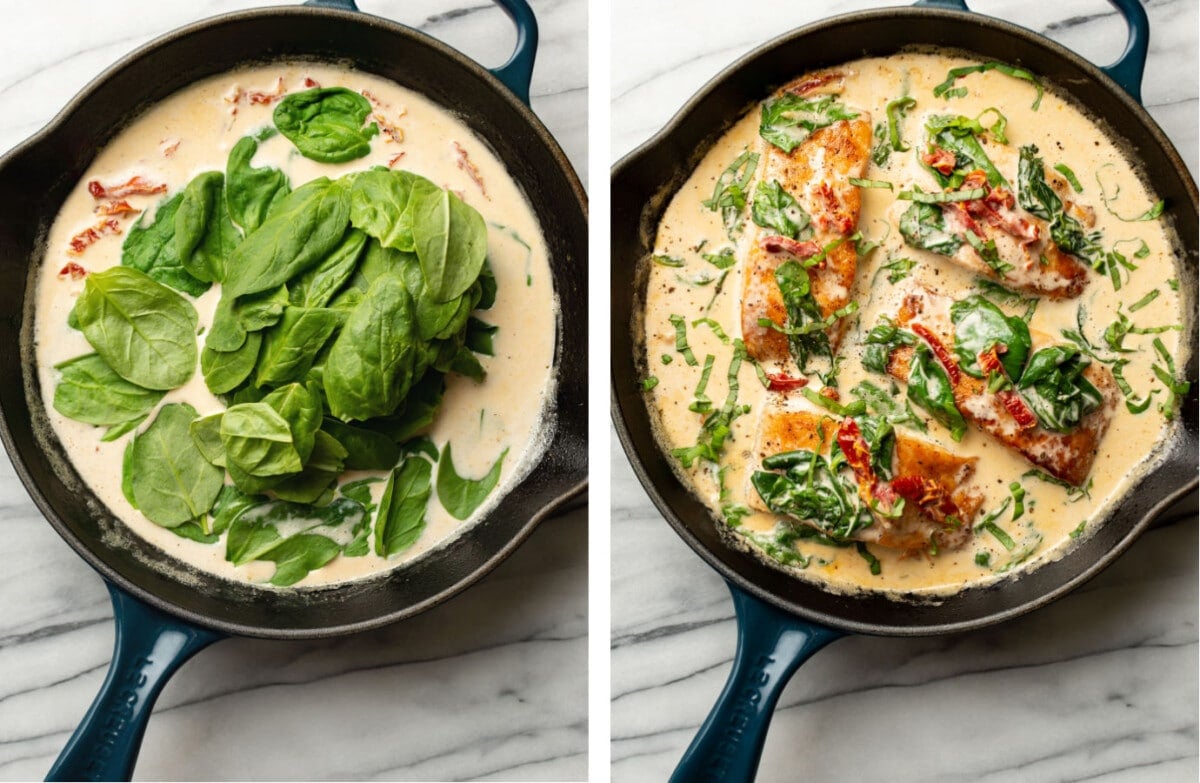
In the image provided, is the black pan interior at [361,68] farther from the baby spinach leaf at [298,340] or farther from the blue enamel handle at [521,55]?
the baby spinach leaf at [298,340]

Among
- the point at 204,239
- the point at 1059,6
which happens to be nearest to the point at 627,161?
the point at 204,239

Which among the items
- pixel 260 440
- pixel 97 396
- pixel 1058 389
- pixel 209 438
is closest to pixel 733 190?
pixel 1058 389

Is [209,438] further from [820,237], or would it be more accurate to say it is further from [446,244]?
[820,237]

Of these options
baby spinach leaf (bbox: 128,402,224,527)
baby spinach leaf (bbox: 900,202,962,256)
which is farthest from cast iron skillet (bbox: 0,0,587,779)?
baby spinach leaf (bbox: 900,202,962,256)

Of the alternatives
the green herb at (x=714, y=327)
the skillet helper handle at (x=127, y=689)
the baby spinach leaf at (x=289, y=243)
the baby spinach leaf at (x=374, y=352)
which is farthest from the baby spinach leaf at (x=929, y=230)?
the skillet helper handle at (x=127, y=689)

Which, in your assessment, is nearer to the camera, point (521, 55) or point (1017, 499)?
point (521, 55)

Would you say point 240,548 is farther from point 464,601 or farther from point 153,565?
point 464,601

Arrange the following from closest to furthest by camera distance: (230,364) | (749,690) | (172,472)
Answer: (749,690) → (230,364) → (172,472)

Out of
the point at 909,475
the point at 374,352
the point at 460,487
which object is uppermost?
the point at 374,352
